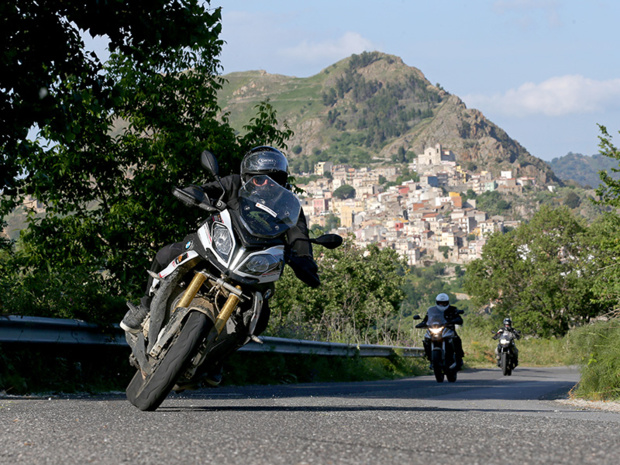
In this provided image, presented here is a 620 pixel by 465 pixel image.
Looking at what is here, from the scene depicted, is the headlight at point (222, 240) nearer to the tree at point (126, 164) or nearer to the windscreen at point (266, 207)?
the windscreen at point (266, 207)

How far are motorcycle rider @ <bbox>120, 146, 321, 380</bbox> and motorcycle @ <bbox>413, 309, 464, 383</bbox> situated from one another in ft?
29.1

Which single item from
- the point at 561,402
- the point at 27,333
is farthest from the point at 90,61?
the point at 561,402

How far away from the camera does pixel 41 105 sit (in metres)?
8.25

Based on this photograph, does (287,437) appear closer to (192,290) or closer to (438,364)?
(192,290)

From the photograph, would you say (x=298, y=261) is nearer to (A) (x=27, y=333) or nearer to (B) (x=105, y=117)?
(A) (x=27, y=333)

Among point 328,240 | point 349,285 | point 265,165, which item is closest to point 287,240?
point 328,240

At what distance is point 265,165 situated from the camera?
621cm

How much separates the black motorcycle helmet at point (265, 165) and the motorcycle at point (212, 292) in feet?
0.86

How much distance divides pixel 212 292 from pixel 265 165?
1128mm

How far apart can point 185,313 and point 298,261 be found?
102cm

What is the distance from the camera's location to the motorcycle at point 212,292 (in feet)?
17.7

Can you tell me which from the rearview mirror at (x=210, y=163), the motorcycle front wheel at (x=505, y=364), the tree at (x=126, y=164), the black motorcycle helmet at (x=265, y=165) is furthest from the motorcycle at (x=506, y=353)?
the rearview mirror at (x=210, y=163)

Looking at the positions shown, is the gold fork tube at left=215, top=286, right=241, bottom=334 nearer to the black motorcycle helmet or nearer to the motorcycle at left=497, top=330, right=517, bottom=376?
the black motorcycle helmet

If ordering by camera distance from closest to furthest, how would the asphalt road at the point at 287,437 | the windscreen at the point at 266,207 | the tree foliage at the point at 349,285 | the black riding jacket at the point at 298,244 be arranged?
1. the asphalt road at the point at 287,437
2. the windscreen at the point at 266,207
3. the black riding jacket at the point at 298,244
4. the tree foliage at the point at 349,285
